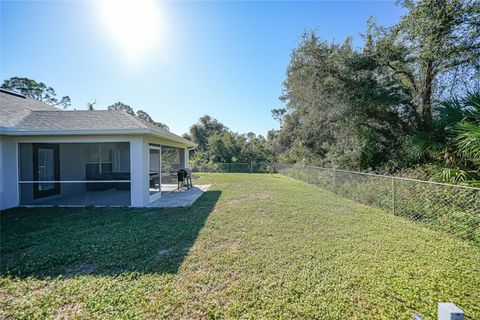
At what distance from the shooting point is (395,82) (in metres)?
7.46

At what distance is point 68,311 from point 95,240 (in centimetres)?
213

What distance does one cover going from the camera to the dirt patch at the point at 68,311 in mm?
2148

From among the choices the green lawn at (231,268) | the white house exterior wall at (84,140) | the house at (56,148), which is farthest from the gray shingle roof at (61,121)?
the green lawn at (231,268)

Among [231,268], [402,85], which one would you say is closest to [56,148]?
[231,268]

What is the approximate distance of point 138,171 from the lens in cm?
666

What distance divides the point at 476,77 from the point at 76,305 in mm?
10622

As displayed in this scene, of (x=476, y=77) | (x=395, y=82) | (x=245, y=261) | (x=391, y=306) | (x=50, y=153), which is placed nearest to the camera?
(x=391, y=306)

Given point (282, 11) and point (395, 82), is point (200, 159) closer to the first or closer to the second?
point (282, 11)

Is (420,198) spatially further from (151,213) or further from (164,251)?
(151,213)

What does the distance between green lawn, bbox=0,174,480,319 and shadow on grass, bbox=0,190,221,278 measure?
0.08ft

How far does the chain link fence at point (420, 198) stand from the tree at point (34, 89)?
3561 cm

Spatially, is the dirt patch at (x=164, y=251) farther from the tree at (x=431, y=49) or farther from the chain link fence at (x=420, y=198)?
the tree at (x=431, y=49)

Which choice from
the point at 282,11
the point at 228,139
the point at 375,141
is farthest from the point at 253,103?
the point at 375,141

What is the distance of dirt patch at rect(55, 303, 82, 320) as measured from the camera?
2148 millimetres
